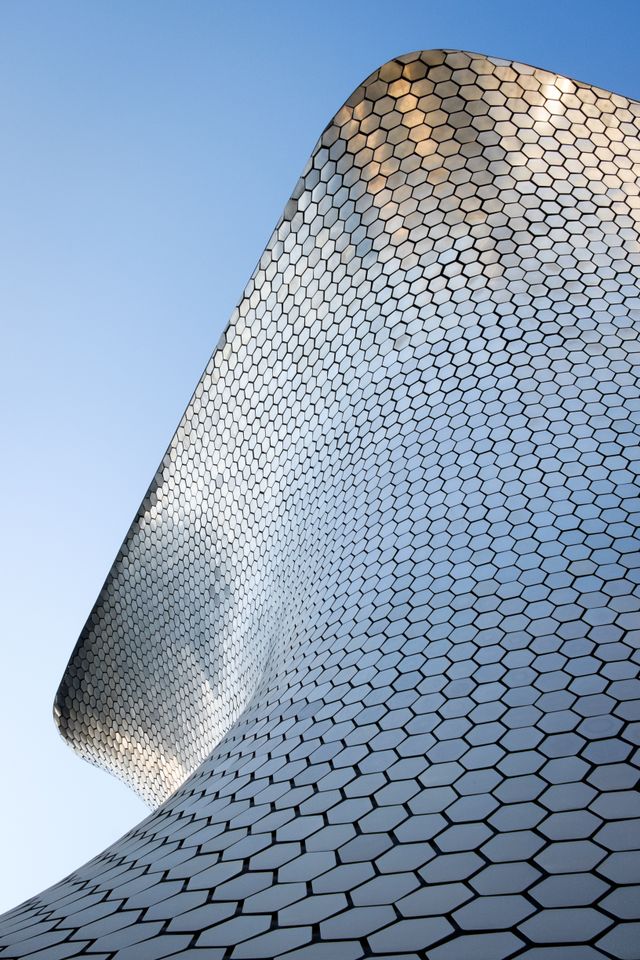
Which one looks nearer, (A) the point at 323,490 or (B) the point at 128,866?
(B) the point at 128,866

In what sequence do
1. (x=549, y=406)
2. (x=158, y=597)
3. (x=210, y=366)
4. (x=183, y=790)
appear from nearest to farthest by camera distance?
(x=183, y=790) → (x=549, y=406) → (x=210, y=366) → (x=158, y=597)

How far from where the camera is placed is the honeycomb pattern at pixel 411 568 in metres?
1.87

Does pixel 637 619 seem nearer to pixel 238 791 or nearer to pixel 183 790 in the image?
pixel 238 791

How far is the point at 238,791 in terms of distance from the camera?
A: 2.86m

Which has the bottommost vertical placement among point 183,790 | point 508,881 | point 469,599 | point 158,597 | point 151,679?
point 151,679

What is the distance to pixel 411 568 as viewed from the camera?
12.2ft

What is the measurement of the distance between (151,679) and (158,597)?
3.48 ft

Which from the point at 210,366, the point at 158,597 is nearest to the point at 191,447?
the point at 210,366

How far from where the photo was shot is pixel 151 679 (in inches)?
337

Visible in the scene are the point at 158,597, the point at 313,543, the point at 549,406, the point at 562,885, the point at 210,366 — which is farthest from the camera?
the point at 158,597

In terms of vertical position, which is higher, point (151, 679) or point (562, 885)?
point (562, 885)

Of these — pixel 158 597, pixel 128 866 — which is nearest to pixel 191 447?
pixel 158 597

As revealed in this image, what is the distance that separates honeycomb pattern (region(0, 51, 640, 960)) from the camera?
6.15 feet

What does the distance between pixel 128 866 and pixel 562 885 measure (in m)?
1.45
